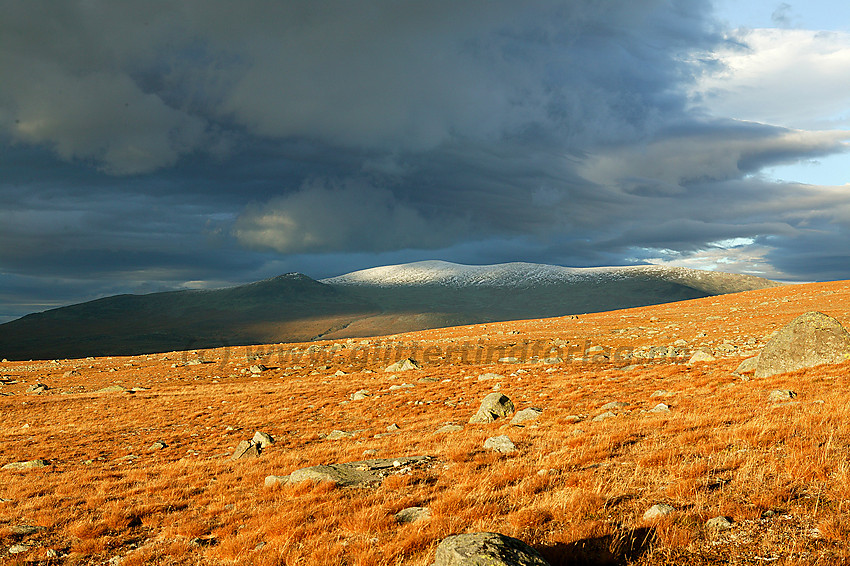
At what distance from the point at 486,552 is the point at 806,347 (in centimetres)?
2154

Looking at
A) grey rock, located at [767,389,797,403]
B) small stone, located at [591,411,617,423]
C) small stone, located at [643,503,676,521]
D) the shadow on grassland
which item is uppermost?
small stone, located at [643,503,676,521]

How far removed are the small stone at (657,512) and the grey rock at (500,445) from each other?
17.7ft

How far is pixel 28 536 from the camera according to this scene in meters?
9.90

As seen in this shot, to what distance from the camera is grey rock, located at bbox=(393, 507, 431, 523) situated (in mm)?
7826

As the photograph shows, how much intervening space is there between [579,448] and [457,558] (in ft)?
23.1

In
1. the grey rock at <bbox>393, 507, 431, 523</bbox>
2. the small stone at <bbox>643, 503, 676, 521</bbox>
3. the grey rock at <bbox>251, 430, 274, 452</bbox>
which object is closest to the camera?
the small stone at <bbox>643, 503, 676, 521</bbox>

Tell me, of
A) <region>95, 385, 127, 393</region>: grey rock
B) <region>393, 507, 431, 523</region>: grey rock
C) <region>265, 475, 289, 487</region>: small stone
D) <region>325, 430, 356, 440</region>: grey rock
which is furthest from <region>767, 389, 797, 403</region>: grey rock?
<region>95, 385, 127, 393</region>: grey rock

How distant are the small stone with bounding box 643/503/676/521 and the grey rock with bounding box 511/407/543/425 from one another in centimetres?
1014

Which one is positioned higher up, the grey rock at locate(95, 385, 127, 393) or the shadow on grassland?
the shadow on grassland

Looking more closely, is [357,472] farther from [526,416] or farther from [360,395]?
[360,395]

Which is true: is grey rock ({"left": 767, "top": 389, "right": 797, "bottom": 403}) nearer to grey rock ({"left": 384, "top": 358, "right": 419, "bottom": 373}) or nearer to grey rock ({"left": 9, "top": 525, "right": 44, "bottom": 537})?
grey rock ({"left": 9, "top": 525, "right": 44, "bottom": 537})

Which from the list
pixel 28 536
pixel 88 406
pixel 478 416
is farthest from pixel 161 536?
pixel 88 406

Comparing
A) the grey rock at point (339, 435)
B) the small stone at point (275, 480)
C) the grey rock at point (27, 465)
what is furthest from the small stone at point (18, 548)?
the grey rock at point (27, 465)

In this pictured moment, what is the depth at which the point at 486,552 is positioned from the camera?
4.94 metres
